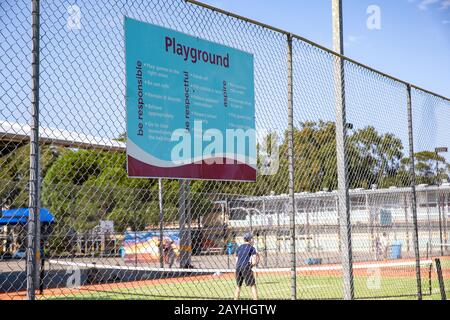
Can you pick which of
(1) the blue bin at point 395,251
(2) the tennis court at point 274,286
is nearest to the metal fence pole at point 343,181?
(2) the tennis court at point 274,286

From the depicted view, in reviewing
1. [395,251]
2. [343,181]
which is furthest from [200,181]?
[395,251]

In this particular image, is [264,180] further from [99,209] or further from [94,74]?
[99,209]

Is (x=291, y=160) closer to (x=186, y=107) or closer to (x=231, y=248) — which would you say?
(x=186, y=107)

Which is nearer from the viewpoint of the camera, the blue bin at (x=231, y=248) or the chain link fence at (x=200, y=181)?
the chain link fence at (x=200, y=181)

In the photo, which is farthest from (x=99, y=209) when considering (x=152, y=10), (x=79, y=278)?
(x=152, y=10)

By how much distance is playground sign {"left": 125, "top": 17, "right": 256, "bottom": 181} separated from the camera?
464cm

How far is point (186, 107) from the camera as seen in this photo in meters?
4.98

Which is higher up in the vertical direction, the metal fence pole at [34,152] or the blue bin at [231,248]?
the metal fence pole at [34,152]

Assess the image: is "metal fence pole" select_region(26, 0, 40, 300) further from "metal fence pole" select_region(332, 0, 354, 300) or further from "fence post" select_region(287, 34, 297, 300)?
"metal fence pole" select_region(332, 0, 354, 300)

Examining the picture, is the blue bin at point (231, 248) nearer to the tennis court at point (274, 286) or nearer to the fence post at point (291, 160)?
the tennis court at point (274, 286)

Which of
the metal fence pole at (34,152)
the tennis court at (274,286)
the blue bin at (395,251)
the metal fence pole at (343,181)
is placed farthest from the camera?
the blue bin at (395,251)

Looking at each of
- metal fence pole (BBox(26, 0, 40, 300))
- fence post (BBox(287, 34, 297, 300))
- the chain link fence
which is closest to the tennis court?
the chain link fence

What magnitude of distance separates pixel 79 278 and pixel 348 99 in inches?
438

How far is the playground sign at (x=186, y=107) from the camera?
4645mm
